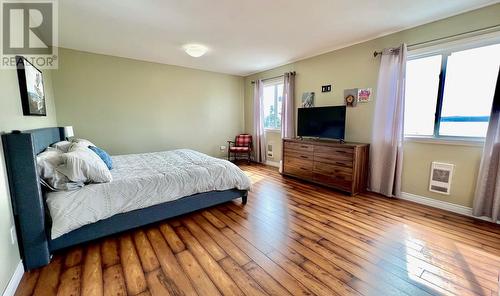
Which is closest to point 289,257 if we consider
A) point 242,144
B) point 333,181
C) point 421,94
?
point 333,181

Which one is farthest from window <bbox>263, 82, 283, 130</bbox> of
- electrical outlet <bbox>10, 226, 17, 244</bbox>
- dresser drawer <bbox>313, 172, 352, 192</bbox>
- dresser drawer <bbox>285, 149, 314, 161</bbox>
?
electrical outlet <bbox>10, 226, 17, 244</bbox>

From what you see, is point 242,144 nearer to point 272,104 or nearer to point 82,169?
point 272,104

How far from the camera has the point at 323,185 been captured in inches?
148

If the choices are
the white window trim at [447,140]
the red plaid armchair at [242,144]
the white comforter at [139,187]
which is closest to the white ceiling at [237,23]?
the white window trim at [447,140]

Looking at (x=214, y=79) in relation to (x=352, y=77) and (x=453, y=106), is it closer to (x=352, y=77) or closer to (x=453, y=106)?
(x=352, y=77)

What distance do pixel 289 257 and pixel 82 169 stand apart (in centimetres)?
209

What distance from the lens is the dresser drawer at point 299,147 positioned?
12.7 feet

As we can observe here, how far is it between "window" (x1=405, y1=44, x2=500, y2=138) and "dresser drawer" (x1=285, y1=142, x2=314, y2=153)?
1.46 meters

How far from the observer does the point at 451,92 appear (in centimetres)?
276

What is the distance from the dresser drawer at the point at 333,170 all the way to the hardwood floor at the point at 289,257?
2.23ft

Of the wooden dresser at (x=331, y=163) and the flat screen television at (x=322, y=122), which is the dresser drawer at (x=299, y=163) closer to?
the wooden dresser at (x=331, y=163)

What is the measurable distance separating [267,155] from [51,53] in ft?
15.6

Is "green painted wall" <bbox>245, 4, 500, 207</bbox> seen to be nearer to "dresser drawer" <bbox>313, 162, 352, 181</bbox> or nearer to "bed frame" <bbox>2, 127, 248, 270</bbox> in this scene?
"dresser drawer" <bbox>313, 162, 352, 181</bbox>

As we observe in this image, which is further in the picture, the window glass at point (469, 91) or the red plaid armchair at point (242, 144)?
the red plaid armchair at point (242, 144)
